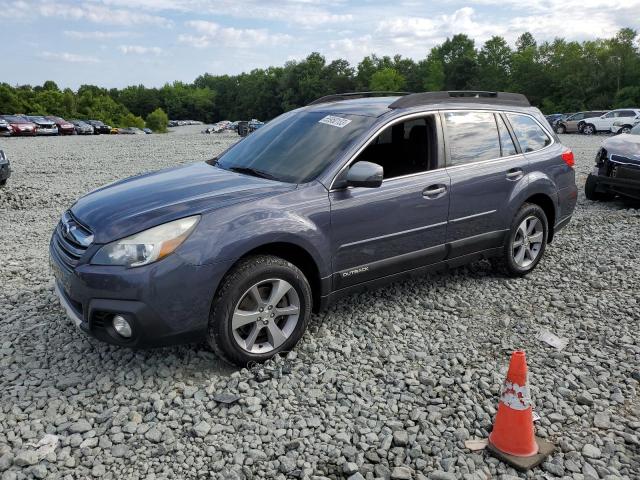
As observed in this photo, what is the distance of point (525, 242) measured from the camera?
555 centimetres

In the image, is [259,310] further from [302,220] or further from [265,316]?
[302,220]

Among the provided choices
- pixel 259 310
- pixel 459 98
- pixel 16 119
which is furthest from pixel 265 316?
pixel 16 119

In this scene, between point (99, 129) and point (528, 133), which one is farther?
point (99, 129)

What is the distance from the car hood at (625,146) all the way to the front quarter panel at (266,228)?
23.0ft

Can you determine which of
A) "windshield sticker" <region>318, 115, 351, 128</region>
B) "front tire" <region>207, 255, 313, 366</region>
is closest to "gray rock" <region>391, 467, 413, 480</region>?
"front tire" <region>207, 255, 313, 366</region>

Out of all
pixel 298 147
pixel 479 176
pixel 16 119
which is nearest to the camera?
pixel 298 147

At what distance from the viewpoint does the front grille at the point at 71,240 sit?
3.55m

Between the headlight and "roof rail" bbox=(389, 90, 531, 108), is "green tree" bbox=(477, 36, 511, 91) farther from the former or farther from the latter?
the headlight

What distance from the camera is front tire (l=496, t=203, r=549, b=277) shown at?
17.6 feet

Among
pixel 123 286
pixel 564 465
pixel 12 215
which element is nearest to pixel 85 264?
pixel 123 286

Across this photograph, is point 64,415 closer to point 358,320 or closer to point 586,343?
point 358,320

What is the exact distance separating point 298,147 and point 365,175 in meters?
0.80

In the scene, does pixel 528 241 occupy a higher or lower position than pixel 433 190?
lower

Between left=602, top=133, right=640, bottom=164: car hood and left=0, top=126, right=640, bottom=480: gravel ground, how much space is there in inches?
164
